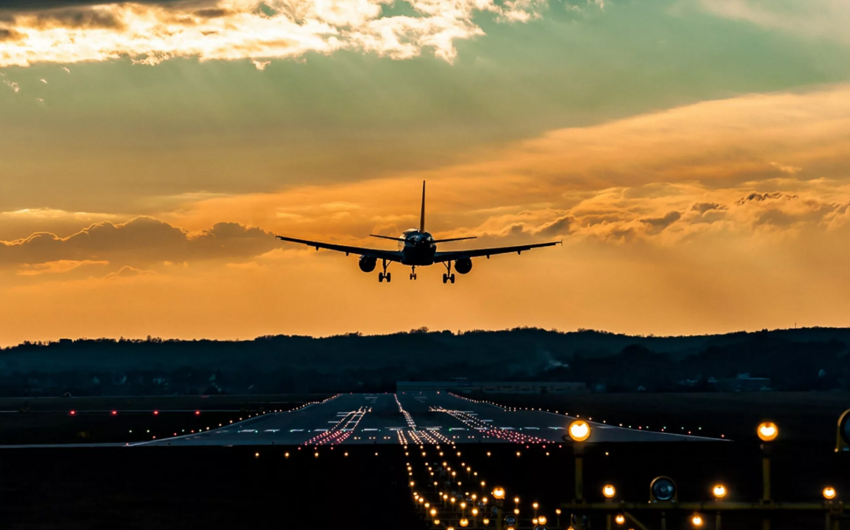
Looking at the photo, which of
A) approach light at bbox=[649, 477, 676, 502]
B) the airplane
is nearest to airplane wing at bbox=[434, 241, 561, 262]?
the airplane

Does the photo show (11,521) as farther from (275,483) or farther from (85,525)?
(275,483)

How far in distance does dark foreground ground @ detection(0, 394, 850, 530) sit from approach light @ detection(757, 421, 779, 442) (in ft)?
58.8

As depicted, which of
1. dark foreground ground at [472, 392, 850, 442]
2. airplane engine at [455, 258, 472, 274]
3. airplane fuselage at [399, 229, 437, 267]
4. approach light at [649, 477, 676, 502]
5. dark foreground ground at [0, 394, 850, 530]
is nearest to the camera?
approach light at [649, 477, 676, 502]

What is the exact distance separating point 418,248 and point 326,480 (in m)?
32.6

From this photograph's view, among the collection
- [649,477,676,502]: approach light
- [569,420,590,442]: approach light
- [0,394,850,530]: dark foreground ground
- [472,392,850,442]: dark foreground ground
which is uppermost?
[472,392,850,442]: dark foreground ground

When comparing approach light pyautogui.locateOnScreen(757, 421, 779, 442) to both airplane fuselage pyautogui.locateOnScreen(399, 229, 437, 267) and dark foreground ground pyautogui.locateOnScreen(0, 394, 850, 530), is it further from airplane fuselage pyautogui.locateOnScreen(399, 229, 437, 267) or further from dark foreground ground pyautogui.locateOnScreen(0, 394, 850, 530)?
airplane fuselage pyautogui.locateOnScreen(399, 229, 437, 267)

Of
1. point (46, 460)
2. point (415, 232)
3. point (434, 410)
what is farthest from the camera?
point (434, 410)

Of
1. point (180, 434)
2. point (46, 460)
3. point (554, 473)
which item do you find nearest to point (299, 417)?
point (180, 434)

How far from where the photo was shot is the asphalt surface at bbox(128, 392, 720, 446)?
96.7 meters

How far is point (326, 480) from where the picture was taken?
63688mm

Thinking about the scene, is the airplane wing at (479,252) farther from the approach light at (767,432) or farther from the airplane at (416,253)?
the approach light at (767,432)

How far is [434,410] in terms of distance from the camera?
6412 inches

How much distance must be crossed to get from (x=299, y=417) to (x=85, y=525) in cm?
10077

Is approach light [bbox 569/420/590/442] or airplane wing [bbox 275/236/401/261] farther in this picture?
airplane wing [bbox 275/236/401/261]
